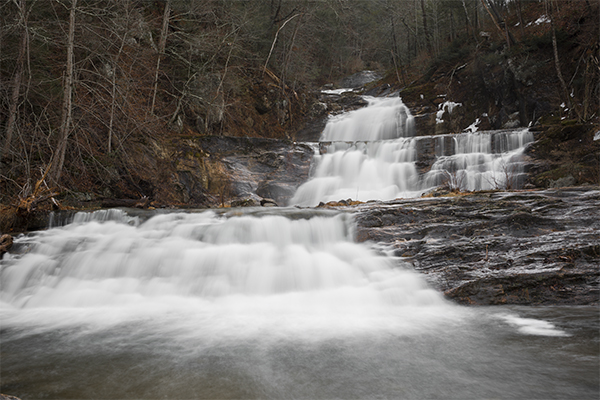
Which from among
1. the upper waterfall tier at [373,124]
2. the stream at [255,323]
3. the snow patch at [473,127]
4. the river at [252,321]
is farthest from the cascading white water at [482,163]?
the stream at [255,323]

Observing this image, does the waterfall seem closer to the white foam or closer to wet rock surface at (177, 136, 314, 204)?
wet rock surface at (177, 136, 314, 204)

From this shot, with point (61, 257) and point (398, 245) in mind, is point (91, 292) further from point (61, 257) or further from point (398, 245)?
point (398, 245)

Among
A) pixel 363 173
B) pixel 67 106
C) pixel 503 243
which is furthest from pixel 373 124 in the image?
pixel 503 243

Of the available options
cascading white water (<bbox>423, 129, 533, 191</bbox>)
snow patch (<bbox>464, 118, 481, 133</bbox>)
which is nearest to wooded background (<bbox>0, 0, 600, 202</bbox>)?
cascading white water (<bbox>423, 129, 533, 191</bbox>)

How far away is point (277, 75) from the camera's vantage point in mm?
20109

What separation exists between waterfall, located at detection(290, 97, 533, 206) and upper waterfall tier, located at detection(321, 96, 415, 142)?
13.5ft

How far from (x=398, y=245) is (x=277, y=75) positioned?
1719cm

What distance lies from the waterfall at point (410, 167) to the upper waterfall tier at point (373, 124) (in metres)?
4.11

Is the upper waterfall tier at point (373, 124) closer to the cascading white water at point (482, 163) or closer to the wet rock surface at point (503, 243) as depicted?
the cascading white water at point (482, 163)

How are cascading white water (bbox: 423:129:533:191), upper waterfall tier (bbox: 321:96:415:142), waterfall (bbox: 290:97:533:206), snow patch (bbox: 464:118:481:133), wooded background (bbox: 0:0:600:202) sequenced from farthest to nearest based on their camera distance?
upper waterfall tier (bbox: 321:96:415:142) < snow patch (bbox: 464:118:481:133) < waterfall (bbox: 290:97:533:206) < cascading white water (bbox: 423:129:533:191) < wooded background (bbox: 0:0:600:202)

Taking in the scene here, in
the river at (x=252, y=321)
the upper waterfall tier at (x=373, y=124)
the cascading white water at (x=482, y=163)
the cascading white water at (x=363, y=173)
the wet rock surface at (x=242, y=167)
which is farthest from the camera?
the upper waterfall tier at (x=373, y=124)

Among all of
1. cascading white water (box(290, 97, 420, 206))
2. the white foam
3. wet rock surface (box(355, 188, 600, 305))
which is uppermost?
cascading white water (box(290, 97, 420, 206))

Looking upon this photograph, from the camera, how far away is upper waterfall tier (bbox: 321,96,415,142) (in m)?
16.6

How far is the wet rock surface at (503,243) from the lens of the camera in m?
3.88
